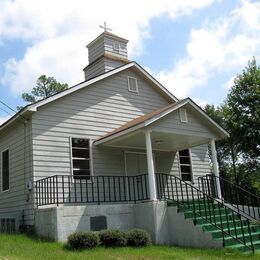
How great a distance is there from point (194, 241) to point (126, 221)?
2458 mm

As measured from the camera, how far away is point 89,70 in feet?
63.8

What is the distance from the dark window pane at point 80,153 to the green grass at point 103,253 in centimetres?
416

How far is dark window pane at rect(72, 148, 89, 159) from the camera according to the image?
1463cm

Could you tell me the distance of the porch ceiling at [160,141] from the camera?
46.3 ft

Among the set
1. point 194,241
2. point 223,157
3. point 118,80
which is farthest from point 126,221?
point 223,157

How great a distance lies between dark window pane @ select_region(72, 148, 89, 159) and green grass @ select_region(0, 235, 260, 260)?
4.16 m

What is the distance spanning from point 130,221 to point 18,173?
452 cm

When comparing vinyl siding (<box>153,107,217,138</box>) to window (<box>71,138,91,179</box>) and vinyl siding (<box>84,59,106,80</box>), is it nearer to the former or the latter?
window (<box>71,138,91,179</box>)

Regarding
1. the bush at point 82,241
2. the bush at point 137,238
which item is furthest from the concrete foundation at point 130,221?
the bush at point 82,241

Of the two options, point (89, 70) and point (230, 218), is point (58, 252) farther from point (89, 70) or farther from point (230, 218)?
point (89, 70)

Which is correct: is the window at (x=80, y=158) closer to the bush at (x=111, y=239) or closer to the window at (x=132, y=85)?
the window at (x=132, y=85)

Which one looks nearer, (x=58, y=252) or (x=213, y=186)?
(x=58, y=252)

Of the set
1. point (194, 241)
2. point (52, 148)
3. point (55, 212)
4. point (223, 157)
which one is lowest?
point (194, 241)

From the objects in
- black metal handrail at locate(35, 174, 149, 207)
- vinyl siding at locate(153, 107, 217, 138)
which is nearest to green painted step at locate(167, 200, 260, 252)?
black metal handrail at locate(35, 174, 149, 207)
